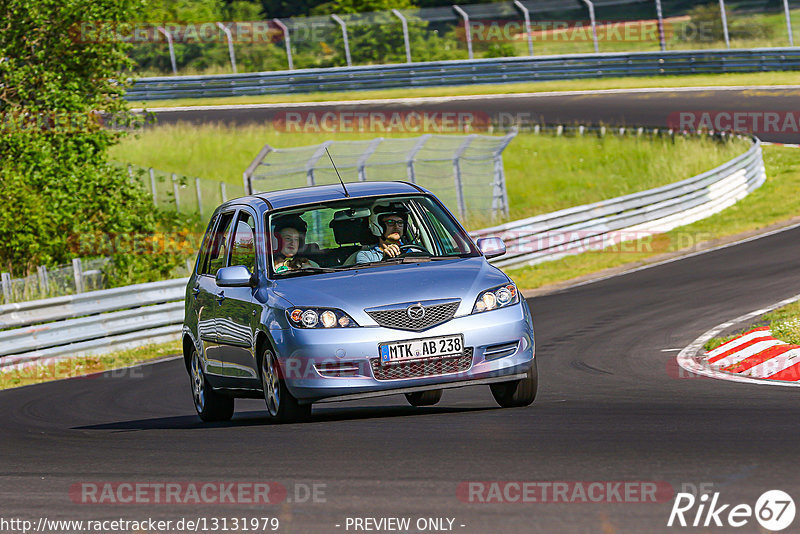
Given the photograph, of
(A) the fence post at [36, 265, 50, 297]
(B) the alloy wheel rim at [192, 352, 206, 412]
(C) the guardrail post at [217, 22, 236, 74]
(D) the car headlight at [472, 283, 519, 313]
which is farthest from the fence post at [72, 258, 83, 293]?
(C) the guardrail post at [217, 22, 236, 74]

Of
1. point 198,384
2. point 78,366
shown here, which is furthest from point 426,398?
point 78,366

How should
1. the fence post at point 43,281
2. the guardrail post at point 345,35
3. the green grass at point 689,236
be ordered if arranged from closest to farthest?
1. the fence post at point 43,281
2. the green grass at point 689,236
3. the guardrail post at point 345,35

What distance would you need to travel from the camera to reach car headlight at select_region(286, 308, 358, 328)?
8328 millimetres

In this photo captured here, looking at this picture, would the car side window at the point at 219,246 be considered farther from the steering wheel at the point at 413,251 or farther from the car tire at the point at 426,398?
the car tire at the point at 426,398

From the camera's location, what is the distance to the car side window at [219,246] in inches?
407

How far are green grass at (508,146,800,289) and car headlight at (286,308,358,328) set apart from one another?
12.9 meters

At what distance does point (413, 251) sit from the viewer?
9.48 meters

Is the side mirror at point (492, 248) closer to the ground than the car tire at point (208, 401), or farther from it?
farther from it

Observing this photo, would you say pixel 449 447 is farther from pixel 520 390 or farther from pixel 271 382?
pixel 271 382

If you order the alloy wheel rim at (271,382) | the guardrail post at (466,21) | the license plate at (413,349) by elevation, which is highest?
the license plate at (413,349)

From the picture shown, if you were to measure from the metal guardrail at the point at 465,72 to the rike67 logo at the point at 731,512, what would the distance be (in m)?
37.4

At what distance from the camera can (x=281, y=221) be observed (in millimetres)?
9547

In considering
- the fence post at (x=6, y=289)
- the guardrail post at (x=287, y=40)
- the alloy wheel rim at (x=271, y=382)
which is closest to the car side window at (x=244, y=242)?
the alloy wheel rim at (x=271, y=382)

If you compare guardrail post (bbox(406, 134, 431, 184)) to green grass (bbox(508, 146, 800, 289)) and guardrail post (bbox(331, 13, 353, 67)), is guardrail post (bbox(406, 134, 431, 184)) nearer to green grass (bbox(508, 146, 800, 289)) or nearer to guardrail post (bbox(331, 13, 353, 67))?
green grass (bbox(508, 146, 800, 289))
